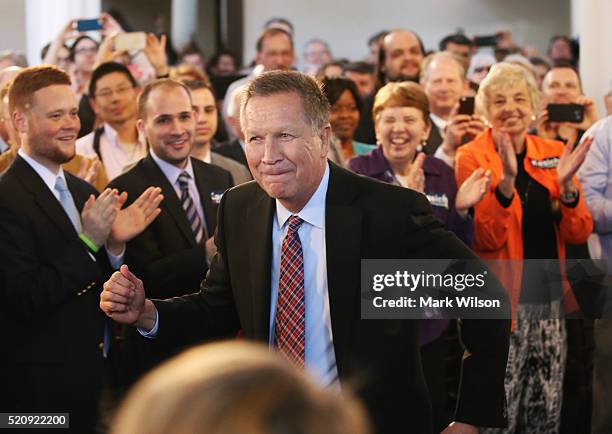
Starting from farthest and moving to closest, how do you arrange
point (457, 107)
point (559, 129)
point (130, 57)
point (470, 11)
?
point (470, 11), point (130, 57), point (559, 129), point (457, 107)

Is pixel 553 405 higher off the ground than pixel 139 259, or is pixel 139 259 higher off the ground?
pixel 139 259

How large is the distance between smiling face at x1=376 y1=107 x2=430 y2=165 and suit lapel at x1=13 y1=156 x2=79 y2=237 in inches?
61.9

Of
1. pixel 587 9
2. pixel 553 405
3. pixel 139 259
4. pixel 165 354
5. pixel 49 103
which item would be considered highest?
pixel 587 9

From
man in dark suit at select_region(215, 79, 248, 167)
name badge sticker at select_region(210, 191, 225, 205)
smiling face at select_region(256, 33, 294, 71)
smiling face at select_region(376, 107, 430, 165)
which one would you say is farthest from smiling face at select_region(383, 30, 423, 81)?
name badge sticker at select_region(210, 191, 225, 205)

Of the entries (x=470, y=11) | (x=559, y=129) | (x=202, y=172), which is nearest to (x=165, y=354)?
(x=202, y=172)

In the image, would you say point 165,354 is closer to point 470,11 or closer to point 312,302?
point 312,302

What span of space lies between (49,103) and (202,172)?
2.64 ft

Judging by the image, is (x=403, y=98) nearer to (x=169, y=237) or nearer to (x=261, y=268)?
(x=169, y=237)

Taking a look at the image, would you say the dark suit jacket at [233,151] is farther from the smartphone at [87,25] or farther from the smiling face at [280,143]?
the smiling face at [280,143]

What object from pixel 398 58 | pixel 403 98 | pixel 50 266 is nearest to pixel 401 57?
pixel 398 58

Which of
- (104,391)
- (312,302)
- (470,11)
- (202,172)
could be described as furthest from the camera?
(470,11)

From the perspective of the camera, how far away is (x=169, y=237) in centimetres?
450

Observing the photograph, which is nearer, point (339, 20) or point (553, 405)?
point (553, 405)

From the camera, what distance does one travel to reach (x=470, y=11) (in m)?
14.8
